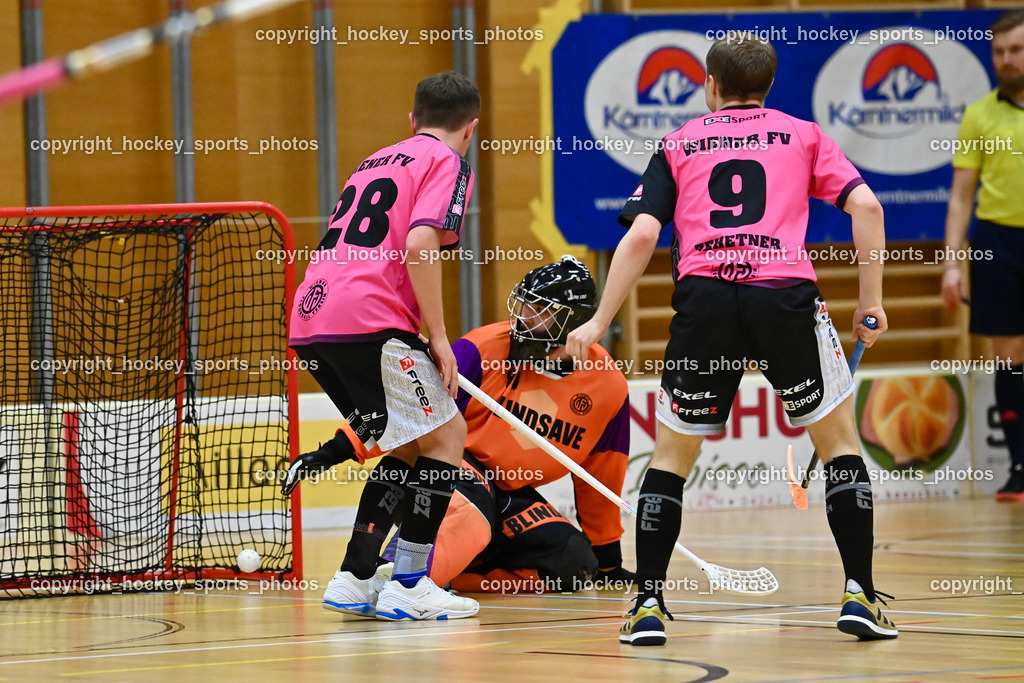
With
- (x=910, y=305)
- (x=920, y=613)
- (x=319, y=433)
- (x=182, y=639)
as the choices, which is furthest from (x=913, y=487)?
(x=182, y=639)

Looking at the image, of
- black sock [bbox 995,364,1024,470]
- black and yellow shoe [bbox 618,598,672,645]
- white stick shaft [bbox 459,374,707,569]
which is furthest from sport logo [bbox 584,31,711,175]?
black and yellow shoe [bbox 618,598,672,645]

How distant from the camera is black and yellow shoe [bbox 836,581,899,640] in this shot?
326 centimetres

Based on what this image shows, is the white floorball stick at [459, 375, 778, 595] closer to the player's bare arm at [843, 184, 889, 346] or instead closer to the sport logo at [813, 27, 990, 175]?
the player's bare arm at [843, 184, 889, 346]

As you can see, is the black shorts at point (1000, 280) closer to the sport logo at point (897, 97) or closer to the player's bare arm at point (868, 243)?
the sport logo at point (897, 97)

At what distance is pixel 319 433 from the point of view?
7152mm

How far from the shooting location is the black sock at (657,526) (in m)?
3.38

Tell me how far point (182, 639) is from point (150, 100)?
A: 5764mm

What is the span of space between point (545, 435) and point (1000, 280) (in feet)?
11.5

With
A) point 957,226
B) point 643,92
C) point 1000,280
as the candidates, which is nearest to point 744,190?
point 957,226

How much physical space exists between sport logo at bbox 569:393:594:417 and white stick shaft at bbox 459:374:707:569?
0.21m

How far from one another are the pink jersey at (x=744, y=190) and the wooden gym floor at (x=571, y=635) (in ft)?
3.10

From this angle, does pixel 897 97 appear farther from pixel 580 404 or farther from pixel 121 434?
pixel 121 434

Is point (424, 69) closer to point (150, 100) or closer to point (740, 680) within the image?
point (150, 100)

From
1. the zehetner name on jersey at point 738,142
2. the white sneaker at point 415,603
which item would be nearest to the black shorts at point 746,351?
the zehetner name on jersey at point 738,142
